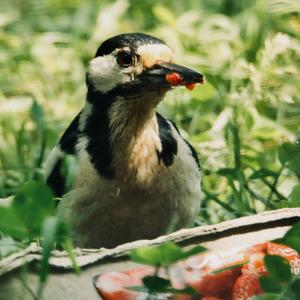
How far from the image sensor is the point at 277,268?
103 inches

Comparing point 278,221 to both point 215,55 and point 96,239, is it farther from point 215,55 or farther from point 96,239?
point 215,55

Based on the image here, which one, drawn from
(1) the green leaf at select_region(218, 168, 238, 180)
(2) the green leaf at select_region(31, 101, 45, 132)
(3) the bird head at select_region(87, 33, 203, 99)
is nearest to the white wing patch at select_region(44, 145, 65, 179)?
(2) the green leaf at select_region(31, 101, 45, 132)

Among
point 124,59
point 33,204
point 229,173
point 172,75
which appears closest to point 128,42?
point 124,59

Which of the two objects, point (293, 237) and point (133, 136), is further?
point (133, 136)

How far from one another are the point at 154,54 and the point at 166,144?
280 mm

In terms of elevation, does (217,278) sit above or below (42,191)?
below

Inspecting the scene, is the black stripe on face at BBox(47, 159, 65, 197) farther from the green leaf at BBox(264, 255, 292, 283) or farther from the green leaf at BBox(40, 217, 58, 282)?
the green leaf at BBox(264, 255, 292, 283)

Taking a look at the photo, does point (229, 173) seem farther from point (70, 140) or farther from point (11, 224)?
point (11, 224)

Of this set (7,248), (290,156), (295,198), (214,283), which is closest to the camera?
(214,283)

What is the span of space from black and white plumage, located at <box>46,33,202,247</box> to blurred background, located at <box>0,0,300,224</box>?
0.21 meters

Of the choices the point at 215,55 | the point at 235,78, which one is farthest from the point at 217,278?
the point at 215,55

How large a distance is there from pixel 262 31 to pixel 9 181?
5.11ft

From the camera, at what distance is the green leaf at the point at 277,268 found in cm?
260

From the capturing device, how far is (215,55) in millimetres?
5414
